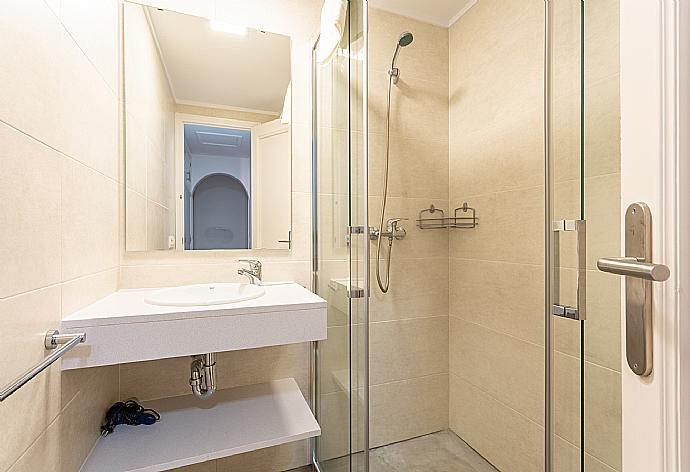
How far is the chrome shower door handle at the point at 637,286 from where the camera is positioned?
531 millimetres

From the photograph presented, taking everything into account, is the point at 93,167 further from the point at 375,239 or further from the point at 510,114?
the point at 510,114

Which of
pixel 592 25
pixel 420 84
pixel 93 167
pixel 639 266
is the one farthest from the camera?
pixel 420 84

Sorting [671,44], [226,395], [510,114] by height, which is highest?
[510,114]

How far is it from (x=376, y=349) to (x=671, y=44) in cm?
160

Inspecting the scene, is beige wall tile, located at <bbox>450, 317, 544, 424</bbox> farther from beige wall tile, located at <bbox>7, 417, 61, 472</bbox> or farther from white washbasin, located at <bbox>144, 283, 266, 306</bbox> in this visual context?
beige wall tile, located at <bbox>7, 417, 61, 472</bbox>

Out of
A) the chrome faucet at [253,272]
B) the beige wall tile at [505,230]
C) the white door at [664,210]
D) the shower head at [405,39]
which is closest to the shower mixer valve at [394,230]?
the beige wall tile at [505,230]

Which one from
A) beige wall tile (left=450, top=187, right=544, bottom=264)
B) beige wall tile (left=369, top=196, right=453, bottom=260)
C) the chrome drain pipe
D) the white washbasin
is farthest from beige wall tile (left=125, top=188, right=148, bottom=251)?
beige wall tile (left=450, top=187, right=544, bottom=264)

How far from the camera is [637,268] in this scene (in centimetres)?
51

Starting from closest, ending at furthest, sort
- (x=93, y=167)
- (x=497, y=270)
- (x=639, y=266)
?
1. (x=639, y=266)
2. (x=93, y=167)
3. (x=497, y=270)

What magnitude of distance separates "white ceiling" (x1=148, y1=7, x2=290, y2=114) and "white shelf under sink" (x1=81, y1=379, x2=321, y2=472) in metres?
1.32

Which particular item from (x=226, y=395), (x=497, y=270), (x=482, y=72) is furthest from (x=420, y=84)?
(x=226, y=395)

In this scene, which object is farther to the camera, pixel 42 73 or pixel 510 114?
pixel 510 114

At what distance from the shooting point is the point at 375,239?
1771 millimetres

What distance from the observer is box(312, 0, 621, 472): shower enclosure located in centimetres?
71
